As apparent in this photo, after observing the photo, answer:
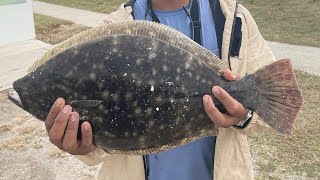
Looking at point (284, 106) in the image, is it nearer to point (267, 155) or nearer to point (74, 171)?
point (267, 155)

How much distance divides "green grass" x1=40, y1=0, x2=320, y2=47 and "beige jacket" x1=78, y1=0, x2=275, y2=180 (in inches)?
258

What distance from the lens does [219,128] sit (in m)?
1.82

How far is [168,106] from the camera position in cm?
161

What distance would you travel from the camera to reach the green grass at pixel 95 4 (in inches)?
492

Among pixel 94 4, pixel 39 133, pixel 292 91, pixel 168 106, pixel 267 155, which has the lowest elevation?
pixel 94 4

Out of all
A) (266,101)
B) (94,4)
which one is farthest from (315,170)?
(94,4)

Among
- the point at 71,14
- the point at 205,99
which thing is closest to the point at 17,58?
the point at 71,14

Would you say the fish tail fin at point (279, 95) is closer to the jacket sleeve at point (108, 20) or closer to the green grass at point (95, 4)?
the jacket sleeve at point (108, 20)

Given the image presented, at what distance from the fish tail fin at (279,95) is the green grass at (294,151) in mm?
2649

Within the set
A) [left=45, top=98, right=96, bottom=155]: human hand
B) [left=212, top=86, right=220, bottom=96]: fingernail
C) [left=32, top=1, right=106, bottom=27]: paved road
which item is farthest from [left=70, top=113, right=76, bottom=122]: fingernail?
[left=32, top=1, right=106, bottom=27]: paved road

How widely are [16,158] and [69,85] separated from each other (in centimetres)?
345

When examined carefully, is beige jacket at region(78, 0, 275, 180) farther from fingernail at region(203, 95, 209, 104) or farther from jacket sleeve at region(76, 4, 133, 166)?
fingernail at region(203, 95, 209, 104)

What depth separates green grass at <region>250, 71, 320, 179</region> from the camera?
416 centimetres

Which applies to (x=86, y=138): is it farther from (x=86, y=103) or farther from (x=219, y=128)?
(x=219, y=128)
